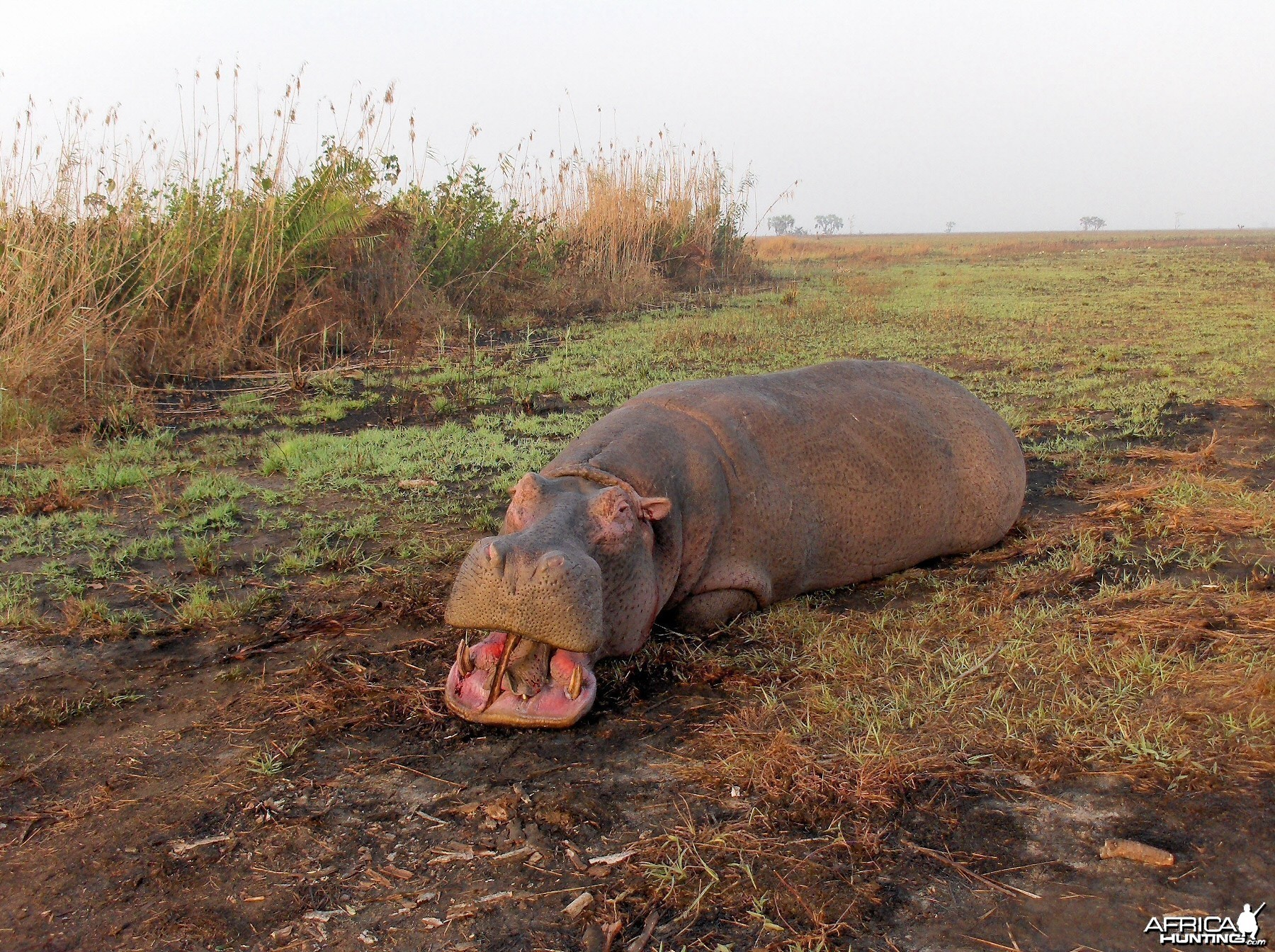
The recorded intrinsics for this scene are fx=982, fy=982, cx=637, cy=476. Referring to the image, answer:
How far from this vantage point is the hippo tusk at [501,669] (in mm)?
2574

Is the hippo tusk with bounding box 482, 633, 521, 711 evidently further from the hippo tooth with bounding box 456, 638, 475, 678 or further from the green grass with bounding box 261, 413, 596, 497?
the green grass with bounding box 261, 413, 596, 497

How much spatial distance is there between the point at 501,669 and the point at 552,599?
0.35 meters

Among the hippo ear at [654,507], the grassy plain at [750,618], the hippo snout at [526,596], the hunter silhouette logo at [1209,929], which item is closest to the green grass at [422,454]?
the grassy plain at [750,618]

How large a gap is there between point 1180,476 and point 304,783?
170 inches

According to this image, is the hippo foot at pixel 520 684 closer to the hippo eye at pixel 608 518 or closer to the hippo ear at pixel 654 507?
the hippo eye at pixel 608 518

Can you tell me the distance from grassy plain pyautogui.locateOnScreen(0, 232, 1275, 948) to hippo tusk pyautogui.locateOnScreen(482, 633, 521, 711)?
4.5 inches

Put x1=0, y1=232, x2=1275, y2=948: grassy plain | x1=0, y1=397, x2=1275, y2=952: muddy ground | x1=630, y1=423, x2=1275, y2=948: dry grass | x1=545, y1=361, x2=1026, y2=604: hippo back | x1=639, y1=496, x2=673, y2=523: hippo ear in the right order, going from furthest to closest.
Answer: x1=545, y1=361, x2=1026, y2=604: hippo back → x1=639, y1=496, x2=673, y2=523: hippo ear → x1=0, y1=232, x2=1275, y2=948: grassy plain → x1=630, y1=423, x2=1275, y2=948: dry grass → x1=0, y1=397, x2=1275, y2=952: muddy ground

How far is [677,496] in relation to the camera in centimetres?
321

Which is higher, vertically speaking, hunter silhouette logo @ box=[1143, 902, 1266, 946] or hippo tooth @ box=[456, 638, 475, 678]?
hippo tooth @ box=[456, 638, 475, 678]

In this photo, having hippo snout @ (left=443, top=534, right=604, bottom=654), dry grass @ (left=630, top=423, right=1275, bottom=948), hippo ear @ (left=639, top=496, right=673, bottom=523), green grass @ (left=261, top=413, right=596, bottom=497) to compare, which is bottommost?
dry grass @ (left=630, top=423, right=1275, bottom=948)

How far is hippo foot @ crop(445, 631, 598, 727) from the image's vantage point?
2605 millimetres

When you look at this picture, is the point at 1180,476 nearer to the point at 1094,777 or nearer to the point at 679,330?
the point at 1094,777

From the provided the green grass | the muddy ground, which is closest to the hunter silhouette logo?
the muddy ground

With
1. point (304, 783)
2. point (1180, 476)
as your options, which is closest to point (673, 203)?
point (1180, 476)
